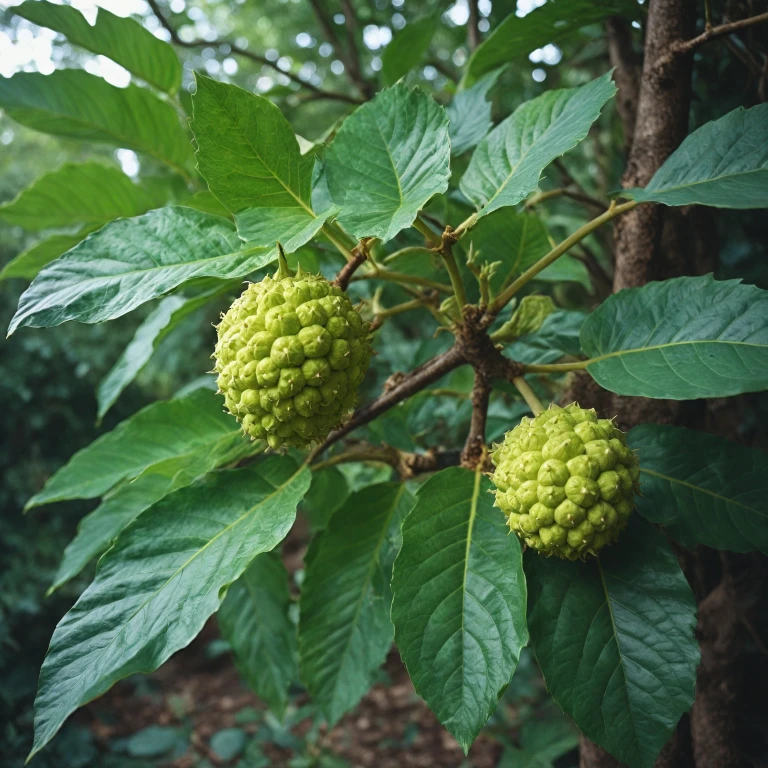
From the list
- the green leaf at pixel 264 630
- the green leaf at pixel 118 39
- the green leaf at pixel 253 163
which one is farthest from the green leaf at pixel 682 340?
the green leaf at pixel 118 39

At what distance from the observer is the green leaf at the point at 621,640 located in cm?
85

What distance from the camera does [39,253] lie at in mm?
1395

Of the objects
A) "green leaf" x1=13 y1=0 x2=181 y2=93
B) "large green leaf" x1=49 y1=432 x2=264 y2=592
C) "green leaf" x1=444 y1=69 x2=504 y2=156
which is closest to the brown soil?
"large green leaf" x1=49 y1=432 x2=264 y2=592

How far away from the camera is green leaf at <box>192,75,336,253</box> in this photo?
90cm

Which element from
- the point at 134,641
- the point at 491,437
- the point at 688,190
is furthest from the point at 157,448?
the point at 688,190

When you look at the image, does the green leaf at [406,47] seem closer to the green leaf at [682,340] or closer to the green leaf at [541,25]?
the green leaf at [541,25]

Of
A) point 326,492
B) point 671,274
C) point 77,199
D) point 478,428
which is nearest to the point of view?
point 478,428

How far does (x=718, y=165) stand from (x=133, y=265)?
92 centimetres

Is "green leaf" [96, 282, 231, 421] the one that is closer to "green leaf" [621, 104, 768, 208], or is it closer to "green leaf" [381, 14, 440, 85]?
"green leaf" [381, 14, 440, 85]

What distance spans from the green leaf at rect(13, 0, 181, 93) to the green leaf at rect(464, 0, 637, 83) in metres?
0.74

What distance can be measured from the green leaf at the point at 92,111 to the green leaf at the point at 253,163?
638mm

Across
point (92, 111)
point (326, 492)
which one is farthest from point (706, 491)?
point (92, 111)

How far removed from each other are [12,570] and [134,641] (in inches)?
125

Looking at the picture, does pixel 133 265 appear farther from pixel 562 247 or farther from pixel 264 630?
pixel 264 630
